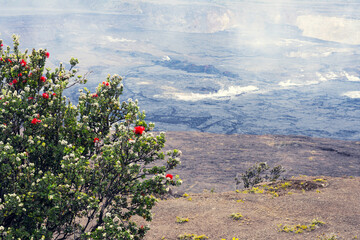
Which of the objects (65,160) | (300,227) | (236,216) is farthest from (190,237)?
(65,160)

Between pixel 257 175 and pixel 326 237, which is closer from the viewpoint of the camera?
pixel 326 237

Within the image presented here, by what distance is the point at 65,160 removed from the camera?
877cm

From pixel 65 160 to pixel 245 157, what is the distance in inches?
2205

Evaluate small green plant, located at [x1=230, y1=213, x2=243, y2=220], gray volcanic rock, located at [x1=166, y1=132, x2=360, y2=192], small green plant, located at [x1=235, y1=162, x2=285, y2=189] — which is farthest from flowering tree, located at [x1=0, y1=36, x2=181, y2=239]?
gray volcanic rock, located at [x1=166, y1=132, x2=360, y2=192]

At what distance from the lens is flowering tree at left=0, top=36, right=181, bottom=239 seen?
351 inches

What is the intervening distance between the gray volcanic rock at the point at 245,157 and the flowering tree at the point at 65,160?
36.4m

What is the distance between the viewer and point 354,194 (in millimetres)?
23984

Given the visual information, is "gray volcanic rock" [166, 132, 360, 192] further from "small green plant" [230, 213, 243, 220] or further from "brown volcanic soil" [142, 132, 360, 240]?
"small green plant" [230, 213, 243, 220]

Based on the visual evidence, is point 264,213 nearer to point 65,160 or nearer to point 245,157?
point 65,160

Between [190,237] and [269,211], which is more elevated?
[190,237]

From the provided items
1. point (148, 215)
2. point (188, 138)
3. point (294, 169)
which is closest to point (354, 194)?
point (148, 215)

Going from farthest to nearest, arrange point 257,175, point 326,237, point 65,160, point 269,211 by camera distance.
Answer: point 257,175 < point 269,211 < point 326,237 < point 65,160

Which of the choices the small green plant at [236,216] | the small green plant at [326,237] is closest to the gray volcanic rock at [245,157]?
the small green plant at [236,216]

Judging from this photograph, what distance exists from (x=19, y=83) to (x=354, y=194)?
2208cm
